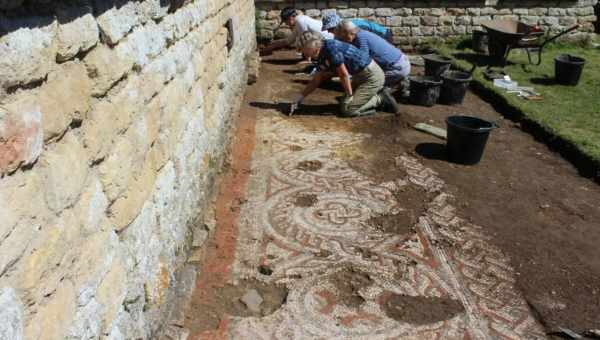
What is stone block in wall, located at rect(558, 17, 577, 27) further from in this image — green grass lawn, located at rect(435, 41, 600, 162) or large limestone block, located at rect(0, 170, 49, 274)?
large limestone block, located at rect(0, 170, 49, 274)

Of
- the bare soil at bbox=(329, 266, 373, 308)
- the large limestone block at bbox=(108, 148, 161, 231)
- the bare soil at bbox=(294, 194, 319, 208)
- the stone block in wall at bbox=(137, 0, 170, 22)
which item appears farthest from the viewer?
A: the bare soil at bbox=(294, 194, 319, 208)

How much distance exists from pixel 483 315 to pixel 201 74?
3216mm

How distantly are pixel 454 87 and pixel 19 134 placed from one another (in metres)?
7.75

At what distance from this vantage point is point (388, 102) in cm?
789

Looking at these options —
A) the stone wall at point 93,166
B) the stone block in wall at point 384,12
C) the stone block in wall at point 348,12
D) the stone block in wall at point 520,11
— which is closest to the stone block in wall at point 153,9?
the stone wall at point 93,166

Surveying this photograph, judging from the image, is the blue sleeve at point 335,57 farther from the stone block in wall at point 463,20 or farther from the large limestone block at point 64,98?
the stone block in wall at point 463,20

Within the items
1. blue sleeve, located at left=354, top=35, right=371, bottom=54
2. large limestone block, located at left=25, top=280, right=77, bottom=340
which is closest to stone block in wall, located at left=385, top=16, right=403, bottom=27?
blue sleeve, located at left=354, top=35, right=371, bottom=54

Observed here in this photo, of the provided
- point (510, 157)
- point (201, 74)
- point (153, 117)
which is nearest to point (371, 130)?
point (510, 157)

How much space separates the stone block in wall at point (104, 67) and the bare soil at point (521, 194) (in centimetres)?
337

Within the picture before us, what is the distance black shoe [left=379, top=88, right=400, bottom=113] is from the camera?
310 inches

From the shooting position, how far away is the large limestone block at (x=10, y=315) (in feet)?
4.85

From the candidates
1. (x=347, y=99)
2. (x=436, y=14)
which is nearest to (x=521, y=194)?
(x=347, y=99)

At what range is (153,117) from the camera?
2.99 m

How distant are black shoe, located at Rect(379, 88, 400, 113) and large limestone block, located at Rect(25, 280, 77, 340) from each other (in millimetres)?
6571
